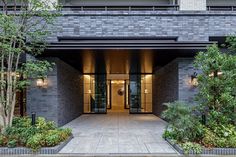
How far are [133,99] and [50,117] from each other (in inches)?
436

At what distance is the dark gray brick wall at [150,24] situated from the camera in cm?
1421

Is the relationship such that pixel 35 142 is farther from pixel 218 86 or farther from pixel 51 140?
pixel 218 86

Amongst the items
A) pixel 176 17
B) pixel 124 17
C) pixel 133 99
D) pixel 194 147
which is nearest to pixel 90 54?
pixel 124 17

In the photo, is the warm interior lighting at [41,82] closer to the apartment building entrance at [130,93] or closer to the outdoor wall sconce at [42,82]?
the outdoor wall sconce at [42,82]

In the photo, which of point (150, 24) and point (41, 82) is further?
point (150, 24)

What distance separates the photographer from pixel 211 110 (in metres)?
10.0

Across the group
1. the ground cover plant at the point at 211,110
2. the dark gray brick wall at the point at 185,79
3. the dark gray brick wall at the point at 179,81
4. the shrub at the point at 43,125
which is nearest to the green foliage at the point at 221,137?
the ground cover plant at the point at 211,110

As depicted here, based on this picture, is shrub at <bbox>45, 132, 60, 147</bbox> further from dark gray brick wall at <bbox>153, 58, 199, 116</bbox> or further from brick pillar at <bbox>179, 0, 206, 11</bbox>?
brick pillar at <bbox>179, 0, 206, 11</bbox>

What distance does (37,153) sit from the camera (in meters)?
8.53

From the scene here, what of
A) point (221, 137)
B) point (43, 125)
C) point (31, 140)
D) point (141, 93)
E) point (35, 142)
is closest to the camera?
point (35, 142)

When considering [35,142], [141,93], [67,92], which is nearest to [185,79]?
[67,92]

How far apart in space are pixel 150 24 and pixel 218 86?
5.61m

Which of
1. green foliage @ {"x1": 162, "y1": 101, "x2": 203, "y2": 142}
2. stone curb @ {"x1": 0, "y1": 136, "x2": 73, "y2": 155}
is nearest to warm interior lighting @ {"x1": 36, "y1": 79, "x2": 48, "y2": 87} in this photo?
stone curb @ {"x1": 0, "y1": 136, "x2": 73, "y2": 155}

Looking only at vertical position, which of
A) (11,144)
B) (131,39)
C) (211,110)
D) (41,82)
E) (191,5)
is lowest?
(11,144)
